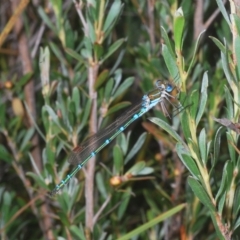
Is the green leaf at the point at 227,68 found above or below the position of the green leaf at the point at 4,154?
below

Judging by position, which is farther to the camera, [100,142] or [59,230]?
[59,230]

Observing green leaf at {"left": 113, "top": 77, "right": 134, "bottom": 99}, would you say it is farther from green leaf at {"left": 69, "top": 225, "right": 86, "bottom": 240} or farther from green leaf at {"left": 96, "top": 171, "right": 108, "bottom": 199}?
green leaf at {"left": 69, "top": 225, "right": 86, "bottom": 240}

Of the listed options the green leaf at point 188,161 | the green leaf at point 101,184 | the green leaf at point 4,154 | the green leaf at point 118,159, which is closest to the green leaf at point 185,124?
the green leaf at point 188,161

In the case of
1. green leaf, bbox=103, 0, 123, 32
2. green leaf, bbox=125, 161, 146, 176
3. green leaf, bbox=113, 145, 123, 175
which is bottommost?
green leaf, bbox=125, 161, 146, 176

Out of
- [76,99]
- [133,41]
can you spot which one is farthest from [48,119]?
[133,41]

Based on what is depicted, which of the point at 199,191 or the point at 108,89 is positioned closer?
the point at 199,191

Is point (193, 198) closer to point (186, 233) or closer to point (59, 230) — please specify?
point (186, 233)

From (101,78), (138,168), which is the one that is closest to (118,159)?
(138,168)

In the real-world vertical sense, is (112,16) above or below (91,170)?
above

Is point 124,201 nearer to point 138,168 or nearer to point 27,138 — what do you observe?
point 138,168

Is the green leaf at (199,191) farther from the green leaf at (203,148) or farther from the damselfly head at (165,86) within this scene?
the damselfly head at (165,86)

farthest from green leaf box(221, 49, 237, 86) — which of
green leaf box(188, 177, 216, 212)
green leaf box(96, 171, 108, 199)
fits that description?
green leaf box(96, 171, 108, 199)
